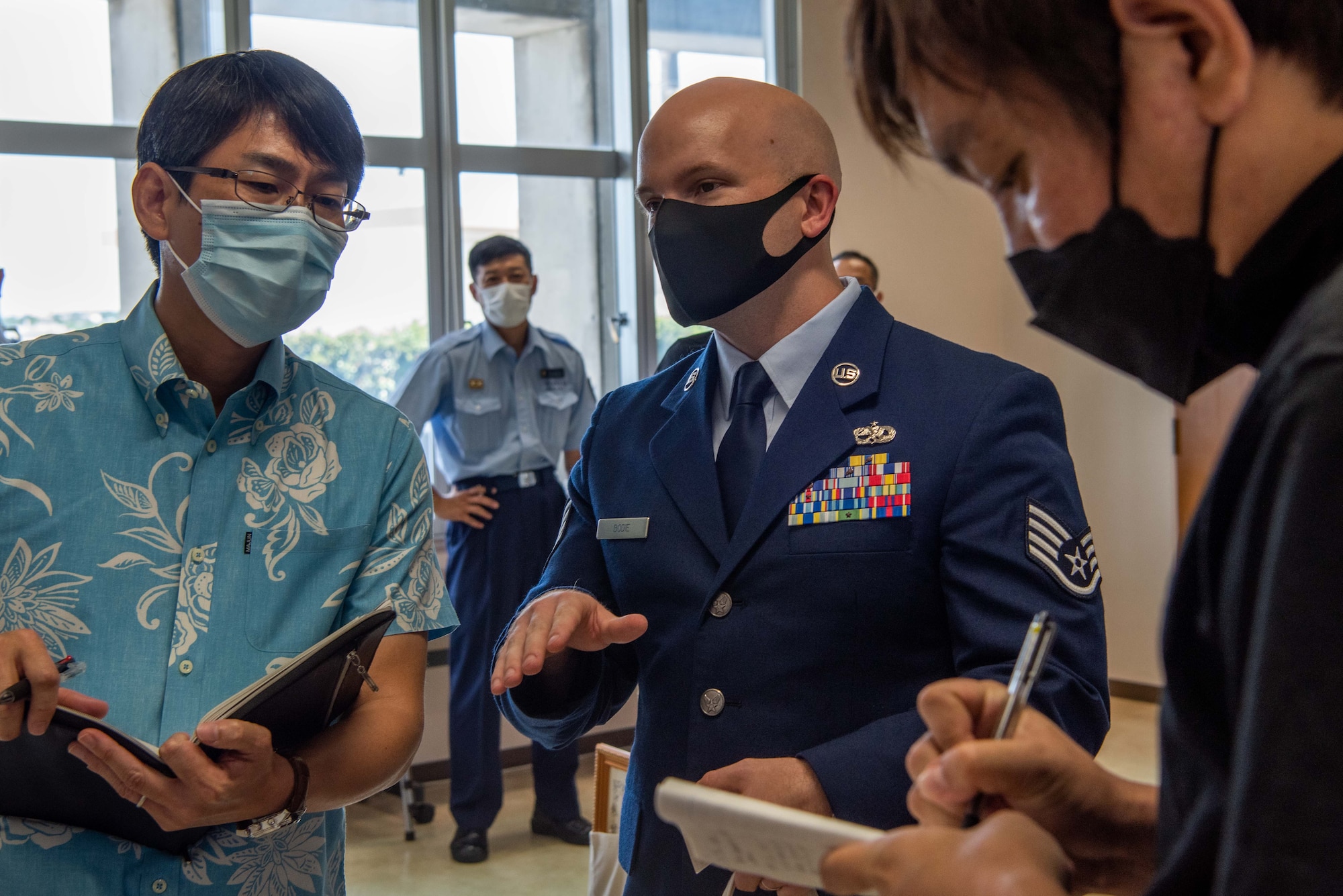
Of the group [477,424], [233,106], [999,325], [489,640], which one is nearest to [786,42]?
[999,325]

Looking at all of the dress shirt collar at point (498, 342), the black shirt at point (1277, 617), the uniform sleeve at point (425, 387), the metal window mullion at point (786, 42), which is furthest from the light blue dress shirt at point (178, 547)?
the metal window mullion at point (786, 42)

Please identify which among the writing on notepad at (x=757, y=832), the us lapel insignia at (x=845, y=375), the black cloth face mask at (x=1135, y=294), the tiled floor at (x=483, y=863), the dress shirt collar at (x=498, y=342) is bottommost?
the tiled floor at (x=483, y=863)

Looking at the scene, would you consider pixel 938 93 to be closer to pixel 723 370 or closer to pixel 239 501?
pixel 723 370

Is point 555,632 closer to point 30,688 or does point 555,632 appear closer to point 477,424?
point 30,688

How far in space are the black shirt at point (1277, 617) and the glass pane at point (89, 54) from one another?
4682 mm

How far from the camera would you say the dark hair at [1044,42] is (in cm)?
54

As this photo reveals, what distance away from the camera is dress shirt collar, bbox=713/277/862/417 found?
1.43m

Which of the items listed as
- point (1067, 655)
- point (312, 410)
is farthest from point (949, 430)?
point (312, 410)

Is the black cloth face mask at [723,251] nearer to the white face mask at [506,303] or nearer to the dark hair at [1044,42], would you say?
the dark hair at [1044,42]

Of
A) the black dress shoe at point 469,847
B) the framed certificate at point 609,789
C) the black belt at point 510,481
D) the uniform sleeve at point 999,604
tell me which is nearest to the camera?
the uniform sleeve at point 999,604

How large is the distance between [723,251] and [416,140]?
12.8 ft

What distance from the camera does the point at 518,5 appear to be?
5242mm

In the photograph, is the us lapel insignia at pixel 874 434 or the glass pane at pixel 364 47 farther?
the glass pane at pixel 364 47

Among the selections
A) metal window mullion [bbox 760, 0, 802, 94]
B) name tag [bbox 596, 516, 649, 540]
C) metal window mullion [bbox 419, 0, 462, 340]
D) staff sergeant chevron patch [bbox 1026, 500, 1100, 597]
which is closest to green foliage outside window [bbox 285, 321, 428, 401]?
metal window mullion [bbox 419, 0, 462, 340]
